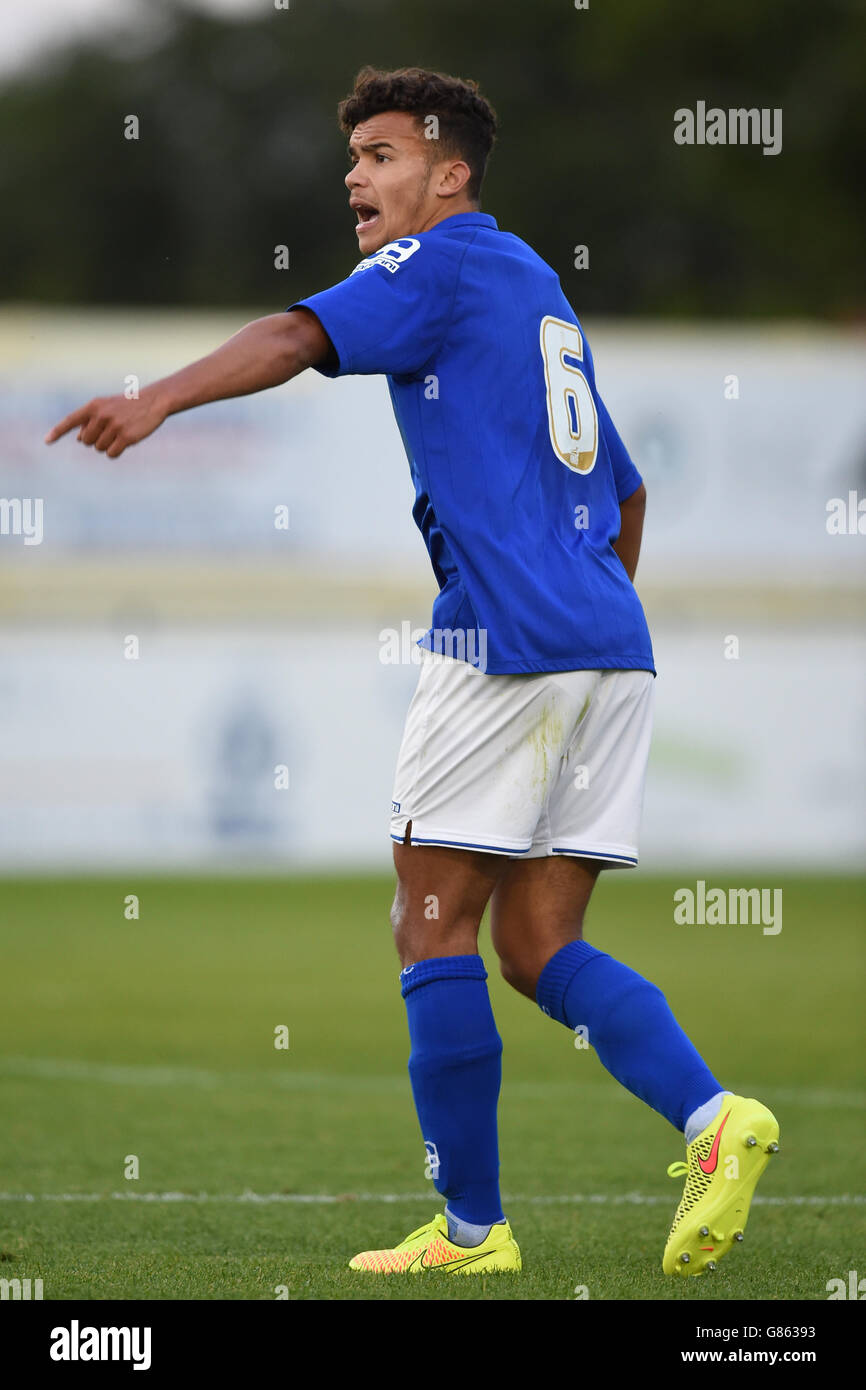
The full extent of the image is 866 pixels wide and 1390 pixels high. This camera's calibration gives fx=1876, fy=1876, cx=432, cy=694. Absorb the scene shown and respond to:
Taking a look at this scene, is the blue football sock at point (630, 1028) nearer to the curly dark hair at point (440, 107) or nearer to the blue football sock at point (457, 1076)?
the blue football sock at point (457, 1076)

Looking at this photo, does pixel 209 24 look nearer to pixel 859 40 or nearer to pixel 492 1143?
pixel 859 40

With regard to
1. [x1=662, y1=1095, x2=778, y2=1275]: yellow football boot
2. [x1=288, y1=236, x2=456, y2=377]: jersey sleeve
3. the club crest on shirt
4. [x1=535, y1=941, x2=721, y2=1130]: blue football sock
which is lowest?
[x1=662, y1=1095, x2=778, y2=1275]: yellow football boot

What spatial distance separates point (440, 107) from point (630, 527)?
1.00 meters

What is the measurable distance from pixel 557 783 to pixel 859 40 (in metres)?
35.1

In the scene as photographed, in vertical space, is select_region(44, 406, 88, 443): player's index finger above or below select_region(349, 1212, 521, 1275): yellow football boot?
above

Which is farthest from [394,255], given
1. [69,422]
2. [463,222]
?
[69,422]

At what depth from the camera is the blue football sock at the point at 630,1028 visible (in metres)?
3.44

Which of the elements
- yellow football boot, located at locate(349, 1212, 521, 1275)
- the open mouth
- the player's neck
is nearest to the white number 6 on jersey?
the player's neck

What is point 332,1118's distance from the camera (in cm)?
587

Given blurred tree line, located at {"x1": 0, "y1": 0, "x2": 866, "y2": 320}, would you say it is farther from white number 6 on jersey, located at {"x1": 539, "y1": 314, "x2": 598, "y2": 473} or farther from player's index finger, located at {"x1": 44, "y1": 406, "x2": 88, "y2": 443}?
player's index finger, located at {"x1": 44, "y1": 406, "x2": 88, "y2": 443}

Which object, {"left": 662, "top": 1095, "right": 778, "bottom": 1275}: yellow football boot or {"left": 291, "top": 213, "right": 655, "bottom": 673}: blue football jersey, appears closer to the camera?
{"left": 662, "top": 1095, "right": 778, "bottom": 1275}: yellow football boot

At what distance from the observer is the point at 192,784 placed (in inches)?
640

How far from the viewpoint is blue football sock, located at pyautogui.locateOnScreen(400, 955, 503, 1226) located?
11.5ft

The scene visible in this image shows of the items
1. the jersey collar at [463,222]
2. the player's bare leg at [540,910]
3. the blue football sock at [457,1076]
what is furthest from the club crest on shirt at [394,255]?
the blue football sock at [457,1076]
